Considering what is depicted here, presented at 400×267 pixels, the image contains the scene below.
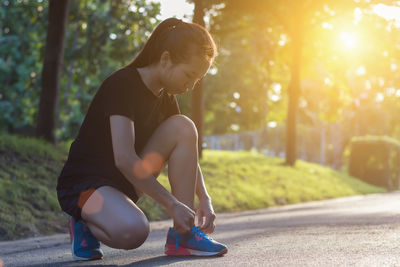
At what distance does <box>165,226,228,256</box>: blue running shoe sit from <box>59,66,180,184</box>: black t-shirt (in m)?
0.53

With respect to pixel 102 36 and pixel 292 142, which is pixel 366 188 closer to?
pixel 292 142

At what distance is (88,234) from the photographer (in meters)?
3.64

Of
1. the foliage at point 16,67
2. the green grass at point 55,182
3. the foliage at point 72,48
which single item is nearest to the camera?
the green grass at point 55,182

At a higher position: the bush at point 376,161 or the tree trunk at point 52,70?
the tree trunk at point 52,70

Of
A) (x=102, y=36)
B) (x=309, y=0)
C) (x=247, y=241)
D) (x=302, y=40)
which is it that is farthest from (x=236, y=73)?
(x=247, y=241)

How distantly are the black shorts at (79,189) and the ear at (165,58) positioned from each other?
0.75 meters

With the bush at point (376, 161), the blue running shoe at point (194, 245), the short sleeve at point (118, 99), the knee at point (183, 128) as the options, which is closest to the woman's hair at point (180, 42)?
the short sleeve at point (118, 99)

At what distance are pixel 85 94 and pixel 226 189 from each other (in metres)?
12.4

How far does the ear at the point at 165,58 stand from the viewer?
11.0 ft

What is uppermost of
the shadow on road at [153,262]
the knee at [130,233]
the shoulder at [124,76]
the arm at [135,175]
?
the shoulder at [124,76]

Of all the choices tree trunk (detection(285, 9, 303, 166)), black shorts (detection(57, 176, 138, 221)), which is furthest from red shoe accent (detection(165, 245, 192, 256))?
tree trunk (detection(285, 9, 303, 166))

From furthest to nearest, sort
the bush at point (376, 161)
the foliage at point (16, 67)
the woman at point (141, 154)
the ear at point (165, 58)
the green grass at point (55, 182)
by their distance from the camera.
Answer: the foliage at point (16, 67)
the bush at point (376, 161)
the green grass at point (55, 182)
the ear at point (165, 58)
the woman at point (141, 154)

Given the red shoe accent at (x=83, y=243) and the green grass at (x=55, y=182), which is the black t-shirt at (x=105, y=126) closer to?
the red shoe accent at (x=83, y=243)

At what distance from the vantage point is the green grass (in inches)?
255
